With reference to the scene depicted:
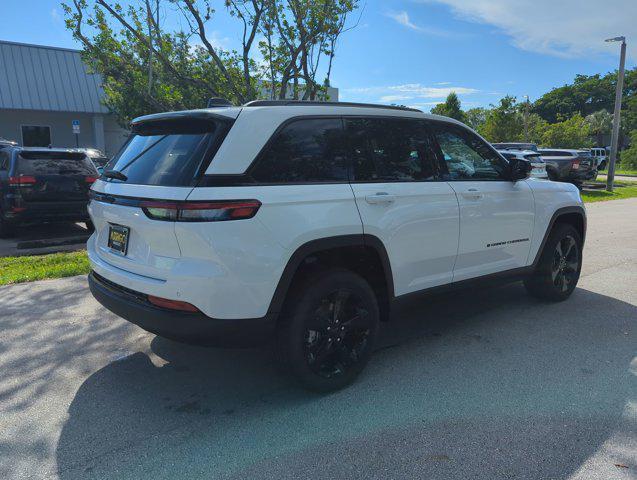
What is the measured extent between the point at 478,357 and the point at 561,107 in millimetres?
93095

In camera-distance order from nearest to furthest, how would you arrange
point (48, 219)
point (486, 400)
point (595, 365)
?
point (486, 400)
point (595, 365)
point (48, 219)

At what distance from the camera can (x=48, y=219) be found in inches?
345

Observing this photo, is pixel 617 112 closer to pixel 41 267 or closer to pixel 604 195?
pixel 604 195

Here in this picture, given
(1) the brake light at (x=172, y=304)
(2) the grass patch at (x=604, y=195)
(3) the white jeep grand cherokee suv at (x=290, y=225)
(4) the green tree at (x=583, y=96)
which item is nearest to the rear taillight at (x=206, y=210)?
(3) the white jeep grand cherokee suv at (x=290, y=225)

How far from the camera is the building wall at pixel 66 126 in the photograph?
1053 inches

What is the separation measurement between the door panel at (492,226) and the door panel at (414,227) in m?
0.15

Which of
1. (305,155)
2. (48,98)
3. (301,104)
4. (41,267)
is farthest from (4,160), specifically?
(48,98)

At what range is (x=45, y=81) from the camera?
83.5ft

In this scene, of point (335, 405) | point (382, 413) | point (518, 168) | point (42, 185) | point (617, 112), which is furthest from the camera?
point (617, 112)

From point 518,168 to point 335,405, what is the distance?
2.73 metres

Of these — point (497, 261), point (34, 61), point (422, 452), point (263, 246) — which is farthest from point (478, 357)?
point (34, 61)

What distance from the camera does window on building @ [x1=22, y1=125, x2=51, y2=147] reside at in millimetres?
27312

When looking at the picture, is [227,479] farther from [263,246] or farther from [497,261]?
[497,261]

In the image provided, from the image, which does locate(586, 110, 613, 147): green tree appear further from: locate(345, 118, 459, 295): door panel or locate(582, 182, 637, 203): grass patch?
locate(345, 118, 459, 295): door panel
